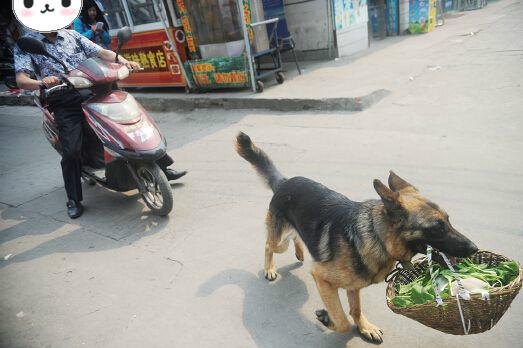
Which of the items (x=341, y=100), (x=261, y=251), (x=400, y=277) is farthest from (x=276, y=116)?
(x=400, y=277)

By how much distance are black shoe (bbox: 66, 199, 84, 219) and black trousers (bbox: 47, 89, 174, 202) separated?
9.7 inches

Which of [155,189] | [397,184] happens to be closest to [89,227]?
[155,189]

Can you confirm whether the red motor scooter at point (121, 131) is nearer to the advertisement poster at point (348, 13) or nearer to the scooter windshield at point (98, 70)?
the scooter windshield at point (98, 70)

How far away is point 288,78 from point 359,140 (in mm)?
4315

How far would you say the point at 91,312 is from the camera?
2.84 m

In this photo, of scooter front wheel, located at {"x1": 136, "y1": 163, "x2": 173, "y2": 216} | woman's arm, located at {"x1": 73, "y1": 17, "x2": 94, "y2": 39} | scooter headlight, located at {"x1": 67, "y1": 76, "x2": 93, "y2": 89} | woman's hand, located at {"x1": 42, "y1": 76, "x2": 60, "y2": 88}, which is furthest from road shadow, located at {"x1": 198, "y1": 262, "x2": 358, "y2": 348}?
woman's arm, located at {"x1": 73, "y1": 17, "x2": 94, "y2": 39}

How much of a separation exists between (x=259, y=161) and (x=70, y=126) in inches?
101

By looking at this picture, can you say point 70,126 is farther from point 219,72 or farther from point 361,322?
point 219,72

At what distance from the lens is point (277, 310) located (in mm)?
2566

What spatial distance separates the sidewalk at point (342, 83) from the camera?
6512 mm

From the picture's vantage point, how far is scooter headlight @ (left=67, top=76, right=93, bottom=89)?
12.0 ft

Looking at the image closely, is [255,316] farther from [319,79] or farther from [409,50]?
[409,50]

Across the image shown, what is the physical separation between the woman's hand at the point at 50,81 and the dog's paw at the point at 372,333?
374cm

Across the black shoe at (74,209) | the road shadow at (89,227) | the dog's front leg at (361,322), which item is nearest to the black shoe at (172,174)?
the road shadow at (89,227)
